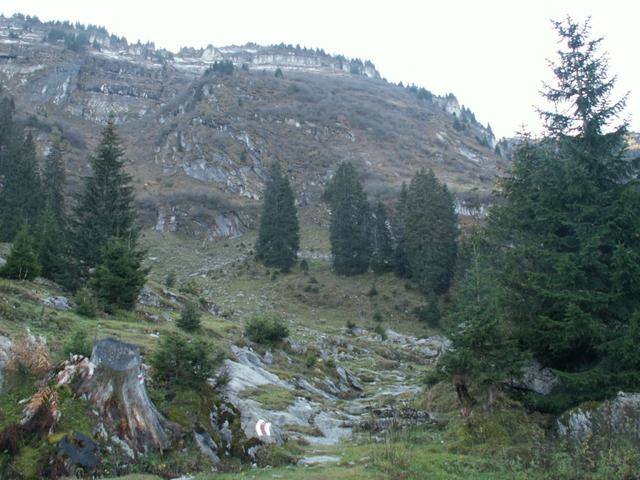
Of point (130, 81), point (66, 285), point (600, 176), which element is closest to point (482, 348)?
point (600, 176)

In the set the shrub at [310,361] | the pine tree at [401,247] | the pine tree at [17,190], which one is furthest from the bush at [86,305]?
the pine tree at [401,247]

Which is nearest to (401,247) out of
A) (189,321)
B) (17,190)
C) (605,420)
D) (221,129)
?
(189,321)

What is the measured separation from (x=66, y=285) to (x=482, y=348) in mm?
21396

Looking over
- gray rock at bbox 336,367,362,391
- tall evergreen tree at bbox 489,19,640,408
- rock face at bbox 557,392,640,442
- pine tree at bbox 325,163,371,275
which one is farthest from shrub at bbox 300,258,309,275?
rock face at bbox 557,392,640,442

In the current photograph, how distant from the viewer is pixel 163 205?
293 feet

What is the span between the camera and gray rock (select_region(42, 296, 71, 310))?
68.2 ft

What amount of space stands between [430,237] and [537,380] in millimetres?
39528

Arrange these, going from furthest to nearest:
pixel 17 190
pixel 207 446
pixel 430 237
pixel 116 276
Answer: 1. pixel 430 237
2. pixel 17 190
3. pixel 116 276
4. pixel 207 446

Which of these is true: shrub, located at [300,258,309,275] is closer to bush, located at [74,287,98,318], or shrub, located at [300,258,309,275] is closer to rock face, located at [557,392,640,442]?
bush, located at [74,287,98,318]

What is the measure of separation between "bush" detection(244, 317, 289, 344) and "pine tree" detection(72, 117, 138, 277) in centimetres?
845

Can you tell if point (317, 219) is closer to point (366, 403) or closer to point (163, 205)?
point (163, 205)

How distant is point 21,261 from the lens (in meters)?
23.6

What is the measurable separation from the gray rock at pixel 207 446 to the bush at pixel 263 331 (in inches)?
571

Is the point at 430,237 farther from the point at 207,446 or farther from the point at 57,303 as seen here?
the point at 207,446
